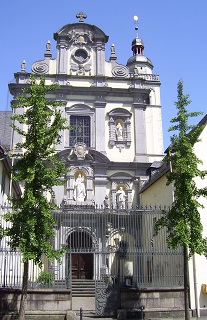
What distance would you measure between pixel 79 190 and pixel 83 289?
11.8m

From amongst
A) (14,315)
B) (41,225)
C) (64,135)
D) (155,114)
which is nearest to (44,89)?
(41,225)

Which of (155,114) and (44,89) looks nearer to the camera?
(44,89)

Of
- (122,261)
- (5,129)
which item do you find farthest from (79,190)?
(122,261)

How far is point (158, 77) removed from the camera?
159ft

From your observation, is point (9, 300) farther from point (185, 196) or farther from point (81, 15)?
point (81, 15)

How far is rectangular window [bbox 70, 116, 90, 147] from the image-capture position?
3388cm

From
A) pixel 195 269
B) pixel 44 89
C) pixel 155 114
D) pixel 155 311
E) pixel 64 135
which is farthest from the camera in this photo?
pixel 155 114

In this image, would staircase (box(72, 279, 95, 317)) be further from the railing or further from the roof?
the roof

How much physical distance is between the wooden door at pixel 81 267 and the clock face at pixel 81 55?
16701mm

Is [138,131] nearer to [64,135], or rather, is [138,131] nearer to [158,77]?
[64,135]

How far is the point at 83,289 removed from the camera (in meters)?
20.9

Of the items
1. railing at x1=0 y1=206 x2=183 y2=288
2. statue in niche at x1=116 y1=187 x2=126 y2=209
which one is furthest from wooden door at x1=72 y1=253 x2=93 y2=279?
statue in niche at x1=116 y1=187 x2=126 y2=209

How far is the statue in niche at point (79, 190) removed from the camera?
31.8m

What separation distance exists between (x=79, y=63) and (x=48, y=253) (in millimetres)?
24041
